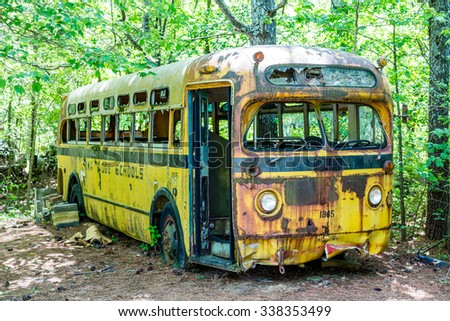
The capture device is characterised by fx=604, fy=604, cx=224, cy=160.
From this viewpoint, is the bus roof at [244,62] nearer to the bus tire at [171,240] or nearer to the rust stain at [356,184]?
the rust stain at [356,184]

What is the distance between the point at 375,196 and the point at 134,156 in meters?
4.01

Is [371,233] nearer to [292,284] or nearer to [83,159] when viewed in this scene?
[292,284]

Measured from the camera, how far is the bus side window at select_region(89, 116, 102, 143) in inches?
449

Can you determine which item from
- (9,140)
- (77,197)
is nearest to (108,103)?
(77,197)

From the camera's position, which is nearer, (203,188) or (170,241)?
(203,188)

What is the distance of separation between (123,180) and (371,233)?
449 cm

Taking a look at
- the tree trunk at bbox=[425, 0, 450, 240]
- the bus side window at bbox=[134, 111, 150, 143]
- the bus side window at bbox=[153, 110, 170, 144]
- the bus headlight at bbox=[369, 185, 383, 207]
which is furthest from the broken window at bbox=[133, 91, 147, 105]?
the tree trunk at bbox=[425, 0, 450, 240]

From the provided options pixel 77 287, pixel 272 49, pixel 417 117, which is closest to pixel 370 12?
pixel 417 117

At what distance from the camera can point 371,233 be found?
7457 mm

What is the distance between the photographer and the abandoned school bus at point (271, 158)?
22.8ft

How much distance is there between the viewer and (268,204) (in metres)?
6.93

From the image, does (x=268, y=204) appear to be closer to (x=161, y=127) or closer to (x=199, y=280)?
(x=199, y=280)

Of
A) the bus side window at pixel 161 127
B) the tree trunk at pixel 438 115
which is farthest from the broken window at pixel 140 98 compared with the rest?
the tree trunk at pixel 438 115

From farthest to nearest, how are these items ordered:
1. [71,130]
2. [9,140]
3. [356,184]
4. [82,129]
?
1. [9,140]
2. [71,130]
3. [82,129]
4. [356,184]
